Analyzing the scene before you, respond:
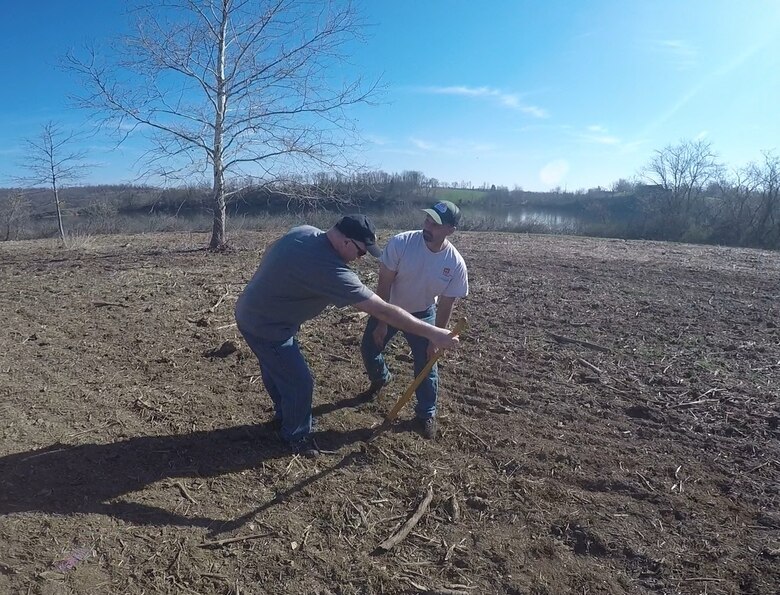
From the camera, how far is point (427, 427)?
13.1 ft

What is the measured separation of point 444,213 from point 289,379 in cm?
152

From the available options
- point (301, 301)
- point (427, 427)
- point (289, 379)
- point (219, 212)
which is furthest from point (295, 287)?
point (219, 212)

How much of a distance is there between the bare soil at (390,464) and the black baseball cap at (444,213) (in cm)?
158

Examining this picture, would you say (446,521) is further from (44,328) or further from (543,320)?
(44,328)

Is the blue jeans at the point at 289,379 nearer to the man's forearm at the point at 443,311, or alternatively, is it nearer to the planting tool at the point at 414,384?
the planting tool at the point at 414,384

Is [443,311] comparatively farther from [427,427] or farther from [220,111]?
[220,111]

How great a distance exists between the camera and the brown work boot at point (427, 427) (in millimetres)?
3961

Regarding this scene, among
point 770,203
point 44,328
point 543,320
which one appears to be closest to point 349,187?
point 543,320

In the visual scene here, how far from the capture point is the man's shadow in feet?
9.75

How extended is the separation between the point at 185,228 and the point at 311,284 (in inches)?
744

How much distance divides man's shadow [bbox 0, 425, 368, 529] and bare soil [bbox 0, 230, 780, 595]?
15mm

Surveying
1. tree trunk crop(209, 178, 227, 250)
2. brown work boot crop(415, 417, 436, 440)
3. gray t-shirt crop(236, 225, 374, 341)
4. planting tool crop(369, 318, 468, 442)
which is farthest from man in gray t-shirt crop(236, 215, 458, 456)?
tree trunk crop(209, 178, 227, 250)

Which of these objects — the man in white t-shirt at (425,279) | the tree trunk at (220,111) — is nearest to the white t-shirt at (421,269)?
the man in white t-shirt at (425,279)

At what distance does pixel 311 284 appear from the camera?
319cm
